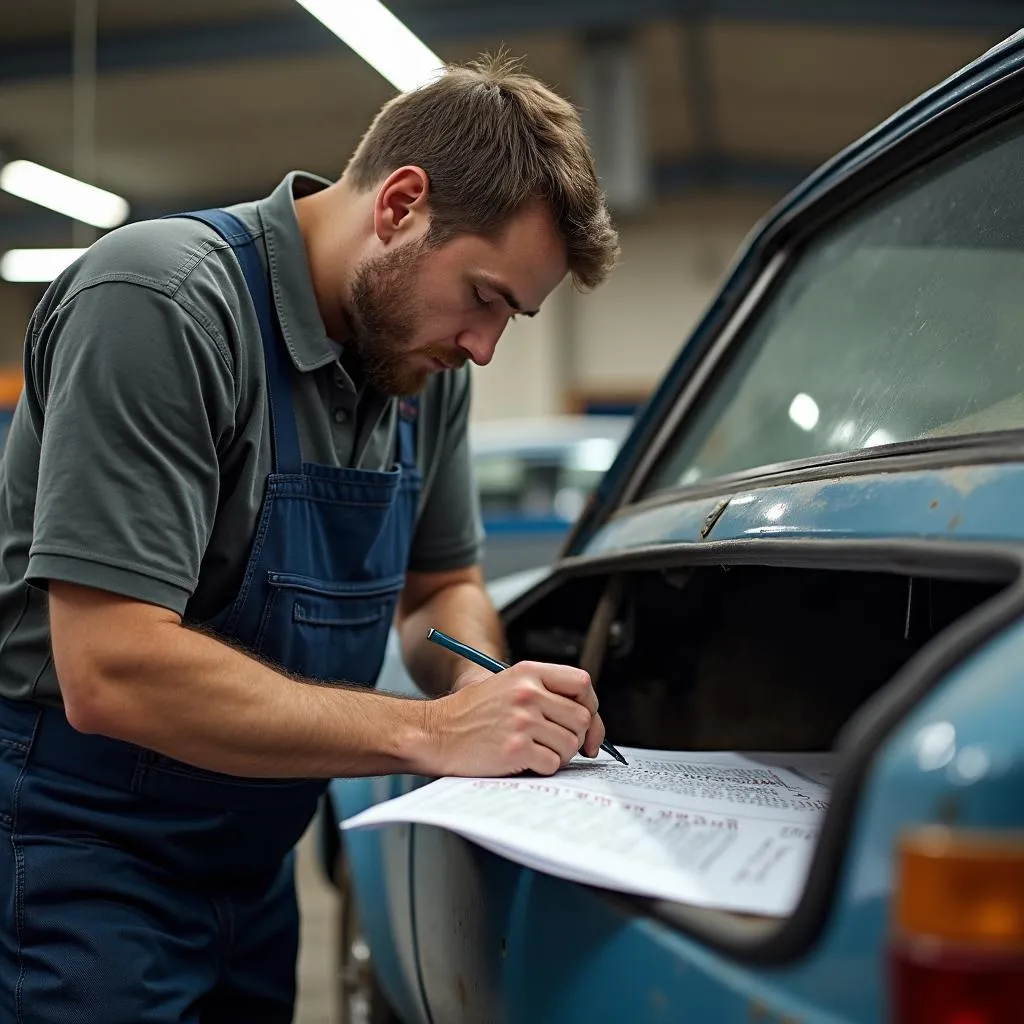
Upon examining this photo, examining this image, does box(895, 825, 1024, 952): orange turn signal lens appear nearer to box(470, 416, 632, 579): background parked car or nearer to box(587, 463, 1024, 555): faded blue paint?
box(587, 463, 1024, 555): faded blue paint

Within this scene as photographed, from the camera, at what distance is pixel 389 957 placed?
65.7 inches

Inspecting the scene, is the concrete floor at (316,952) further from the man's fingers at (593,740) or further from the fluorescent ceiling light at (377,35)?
the fluorescent ceiling light at (377,35)

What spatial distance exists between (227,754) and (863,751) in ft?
2.39

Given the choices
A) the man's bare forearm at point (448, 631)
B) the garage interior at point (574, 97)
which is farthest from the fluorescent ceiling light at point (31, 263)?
the man's bare forearm at point (448, 631)

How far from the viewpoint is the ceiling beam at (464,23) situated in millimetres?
7266

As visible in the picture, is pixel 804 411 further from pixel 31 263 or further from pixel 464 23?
pixel 31 263

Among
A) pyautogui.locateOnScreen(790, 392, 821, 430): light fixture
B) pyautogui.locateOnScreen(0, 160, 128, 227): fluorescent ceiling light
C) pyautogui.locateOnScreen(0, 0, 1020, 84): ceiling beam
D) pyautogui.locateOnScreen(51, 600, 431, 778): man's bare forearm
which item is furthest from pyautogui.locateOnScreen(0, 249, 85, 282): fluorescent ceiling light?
pyautogui.locateOnScreen(51, 600, 431, 778): man's bare forearm

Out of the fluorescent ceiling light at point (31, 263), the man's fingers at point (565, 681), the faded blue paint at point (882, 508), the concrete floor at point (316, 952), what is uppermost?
the fluorescent ceiling light at point (31, 263)

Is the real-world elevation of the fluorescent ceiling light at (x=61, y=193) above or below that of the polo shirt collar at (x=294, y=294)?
above

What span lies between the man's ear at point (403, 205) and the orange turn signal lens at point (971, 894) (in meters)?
1.04

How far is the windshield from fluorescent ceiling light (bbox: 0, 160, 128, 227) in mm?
9422

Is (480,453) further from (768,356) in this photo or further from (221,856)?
(221,856)

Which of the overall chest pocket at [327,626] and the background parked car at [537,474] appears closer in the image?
the overall chest pocket at [327,626]

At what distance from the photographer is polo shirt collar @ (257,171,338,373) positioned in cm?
140
